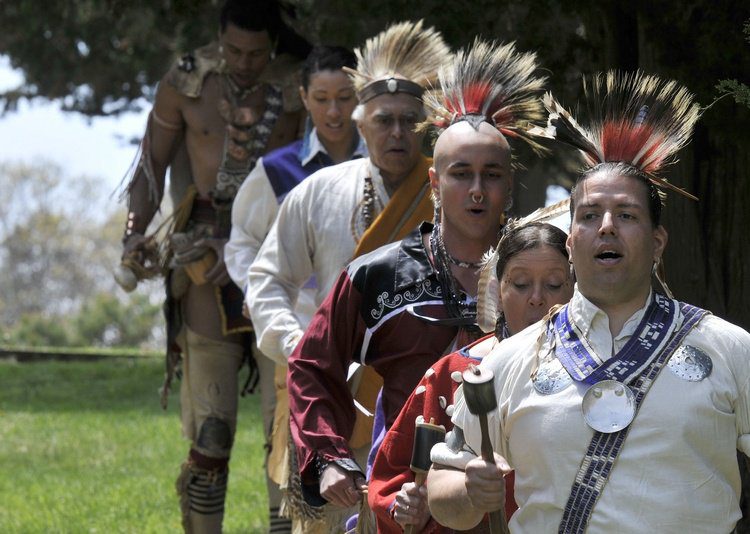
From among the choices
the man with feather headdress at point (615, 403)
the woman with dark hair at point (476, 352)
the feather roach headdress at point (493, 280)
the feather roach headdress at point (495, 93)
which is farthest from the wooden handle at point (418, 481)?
the feather roach headdress at point (495, 93)

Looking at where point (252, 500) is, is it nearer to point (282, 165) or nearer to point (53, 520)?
point (53, 520)

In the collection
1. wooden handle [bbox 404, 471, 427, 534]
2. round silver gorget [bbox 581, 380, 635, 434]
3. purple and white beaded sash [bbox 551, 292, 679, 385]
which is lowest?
wooden handle [bbox 404, 471, 427, 534]

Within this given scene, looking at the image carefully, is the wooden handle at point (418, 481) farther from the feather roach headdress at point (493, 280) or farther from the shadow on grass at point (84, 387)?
the shadow on grass at point (84, 387)

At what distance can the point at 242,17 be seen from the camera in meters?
7.14

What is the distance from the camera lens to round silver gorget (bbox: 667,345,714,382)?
3.22 metres

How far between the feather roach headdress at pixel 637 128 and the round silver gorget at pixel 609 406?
1.84ft

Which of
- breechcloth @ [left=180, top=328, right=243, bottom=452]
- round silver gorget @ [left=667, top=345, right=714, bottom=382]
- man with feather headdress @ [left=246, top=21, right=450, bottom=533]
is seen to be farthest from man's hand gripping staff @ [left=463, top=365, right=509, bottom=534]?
breechcloth @ [left=180, top=328, right=243, bottom=452]

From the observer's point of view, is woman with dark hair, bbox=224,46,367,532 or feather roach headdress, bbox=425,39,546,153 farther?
woman with dark hair, bbox=224,46,367,532

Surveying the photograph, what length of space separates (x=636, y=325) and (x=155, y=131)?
15.0 feet

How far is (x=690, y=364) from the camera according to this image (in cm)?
324

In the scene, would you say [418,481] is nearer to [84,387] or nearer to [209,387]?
[209,387]

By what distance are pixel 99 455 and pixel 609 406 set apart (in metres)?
7.82

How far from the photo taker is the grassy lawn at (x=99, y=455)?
27.7 ft

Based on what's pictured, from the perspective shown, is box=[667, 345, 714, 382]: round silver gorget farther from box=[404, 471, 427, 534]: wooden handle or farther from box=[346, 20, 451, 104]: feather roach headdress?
box=[346, 20, 451, 104]: feather roach headdress
